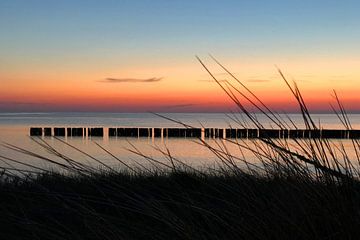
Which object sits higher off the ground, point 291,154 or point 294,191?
point 291,154

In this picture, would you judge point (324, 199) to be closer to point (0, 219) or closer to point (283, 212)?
point (283, 212)

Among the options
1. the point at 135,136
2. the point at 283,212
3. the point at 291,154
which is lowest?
the point at 135,136

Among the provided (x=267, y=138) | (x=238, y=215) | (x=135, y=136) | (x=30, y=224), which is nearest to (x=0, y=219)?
(x=30, y=224)

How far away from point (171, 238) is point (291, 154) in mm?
682

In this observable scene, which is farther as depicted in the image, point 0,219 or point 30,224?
point 0,219

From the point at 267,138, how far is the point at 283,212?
1.36ft

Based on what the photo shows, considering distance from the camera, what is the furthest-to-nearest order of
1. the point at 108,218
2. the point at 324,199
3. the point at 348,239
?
1. the point at 108,218
2. the point at 324,199
3. the point at 348,239

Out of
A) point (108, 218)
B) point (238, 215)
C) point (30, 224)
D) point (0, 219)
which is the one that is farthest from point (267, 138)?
point (0, 219)

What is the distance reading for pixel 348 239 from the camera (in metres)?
1.82

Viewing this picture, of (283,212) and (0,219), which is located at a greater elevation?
(283,212)

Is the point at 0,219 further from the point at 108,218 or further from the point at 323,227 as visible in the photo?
the point at 323,227

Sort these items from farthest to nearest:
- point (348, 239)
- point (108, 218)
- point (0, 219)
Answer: point (0, 219) < point (108, 218) < point (348, 239)

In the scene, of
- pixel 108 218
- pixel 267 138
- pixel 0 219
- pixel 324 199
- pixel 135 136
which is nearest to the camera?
pixel 324 199

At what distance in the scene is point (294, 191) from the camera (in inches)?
85.0
